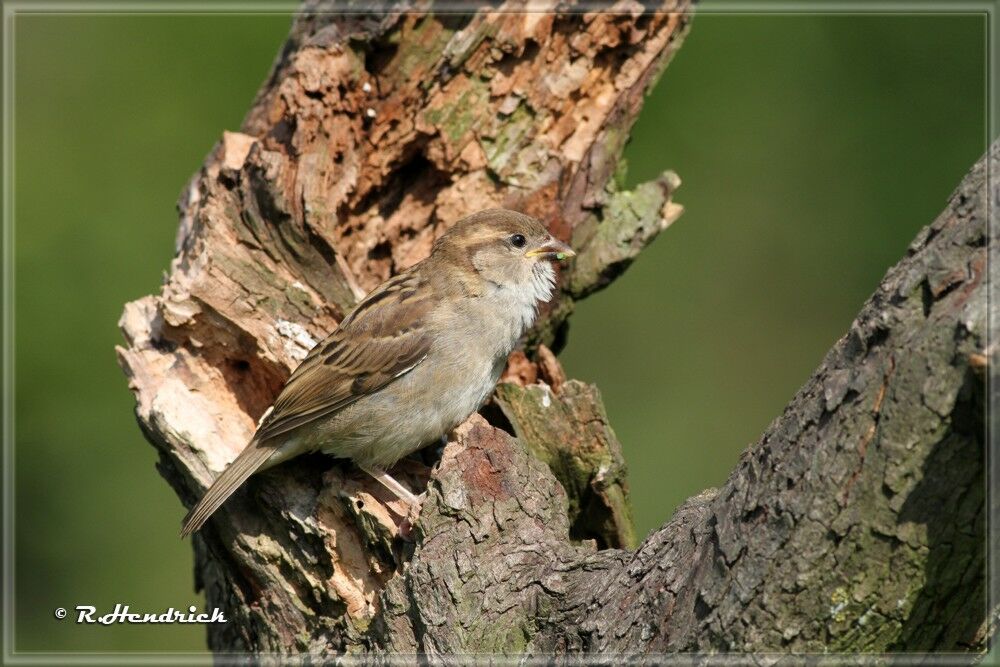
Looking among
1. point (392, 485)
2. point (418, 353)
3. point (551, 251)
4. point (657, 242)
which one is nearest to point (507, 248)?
point (551, 251)

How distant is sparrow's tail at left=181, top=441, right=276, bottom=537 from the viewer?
391cm

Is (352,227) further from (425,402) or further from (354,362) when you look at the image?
(425,402)

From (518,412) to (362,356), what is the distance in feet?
2.12

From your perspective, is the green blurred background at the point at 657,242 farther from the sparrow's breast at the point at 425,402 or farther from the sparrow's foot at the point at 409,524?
the sparrow's foot at the point at 409,524

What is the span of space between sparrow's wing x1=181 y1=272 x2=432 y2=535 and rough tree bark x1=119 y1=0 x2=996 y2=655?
125 mm

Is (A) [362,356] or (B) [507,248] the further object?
(B) [507,248]

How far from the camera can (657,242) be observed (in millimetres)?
7520

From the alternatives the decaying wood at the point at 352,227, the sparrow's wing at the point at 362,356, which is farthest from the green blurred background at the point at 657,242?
the sparrow's wing at the point at 362,356

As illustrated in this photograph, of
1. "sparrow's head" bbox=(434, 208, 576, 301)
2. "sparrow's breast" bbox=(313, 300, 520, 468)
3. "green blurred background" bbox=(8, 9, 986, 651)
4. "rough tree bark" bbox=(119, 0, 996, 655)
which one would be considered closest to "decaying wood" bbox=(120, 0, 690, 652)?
"rough tree bark" bbox=(119, 0, 996, 655)

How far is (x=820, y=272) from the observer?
7363 mm

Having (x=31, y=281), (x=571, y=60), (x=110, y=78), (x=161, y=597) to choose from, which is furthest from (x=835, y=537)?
(x=110, y=78)

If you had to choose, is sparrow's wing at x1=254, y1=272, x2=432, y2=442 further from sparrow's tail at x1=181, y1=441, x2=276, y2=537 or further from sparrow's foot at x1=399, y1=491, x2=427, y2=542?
sparrow's foot at x1=399, y1=491, x2=427, y2=542

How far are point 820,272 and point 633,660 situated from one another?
16.3 feet

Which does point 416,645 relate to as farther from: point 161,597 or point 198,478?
point 161,597
